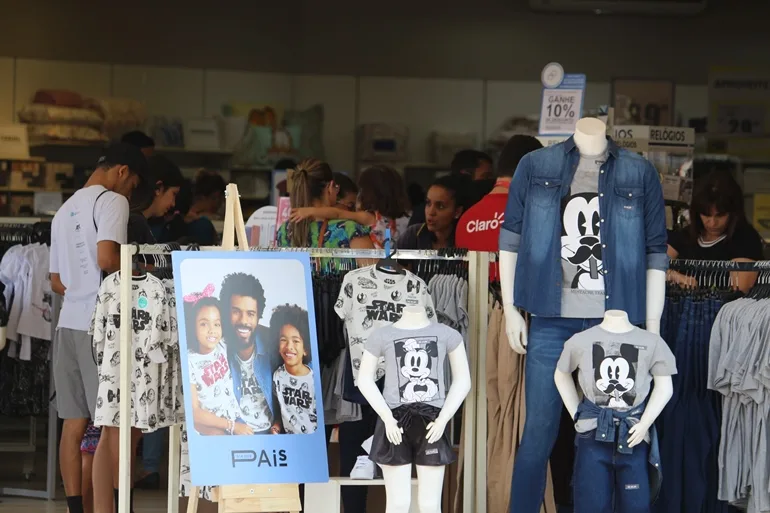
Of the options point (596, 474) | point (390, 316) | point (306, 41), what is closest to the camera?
point (596, 474)

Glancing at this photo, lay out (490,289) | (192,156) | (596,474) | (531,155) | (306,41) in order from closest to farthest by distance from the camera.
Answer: (596,474), (531,155), (490,289), (192,156), (306,41)

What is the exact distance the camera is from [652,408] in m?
3.69

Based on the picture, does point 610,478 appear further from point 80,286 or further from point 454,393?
point 80,286

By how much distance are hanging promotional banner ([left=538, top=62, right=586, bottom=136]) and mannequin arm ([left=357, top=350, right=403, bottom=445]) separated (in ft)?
8.20

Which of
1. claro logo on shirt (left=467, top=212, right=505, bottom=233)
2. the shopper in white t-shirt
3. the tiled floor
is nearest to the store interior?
the tiled floor

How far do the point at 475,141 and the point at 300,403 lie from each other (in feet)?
24.4

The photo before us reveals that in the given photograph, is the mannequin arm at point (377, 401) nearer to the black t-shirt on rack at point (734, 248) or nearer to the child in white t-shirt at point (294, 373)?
the child in white t-shirt at point (294, 373)

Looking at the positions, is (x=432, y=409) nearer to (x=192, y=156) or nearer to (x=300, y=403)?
(x=300, y=403)

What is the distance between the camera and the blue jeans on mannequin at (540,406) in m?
3.90

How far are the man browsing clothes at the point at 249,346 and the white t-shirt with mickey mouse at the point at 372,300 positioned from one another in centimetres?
39

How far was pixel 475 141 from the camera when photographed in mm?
11219

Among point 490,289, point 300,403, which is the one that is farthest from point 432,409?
point 490,289

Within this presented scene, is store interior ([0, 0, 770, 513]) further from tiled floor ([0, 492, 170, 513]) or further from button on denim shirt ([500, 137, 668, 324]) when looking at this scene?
button on denim shirt ([500, 137, 668, 324])

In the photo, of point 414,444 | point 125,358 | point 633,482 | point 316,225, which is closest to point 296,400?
point 414,444
